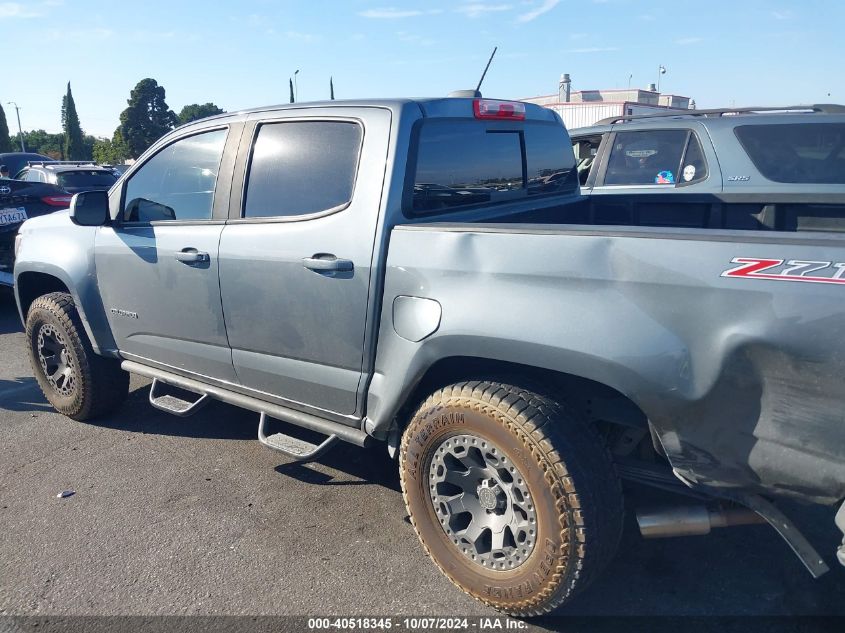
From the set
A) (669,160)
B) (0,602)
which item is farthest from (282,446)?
(669,160)

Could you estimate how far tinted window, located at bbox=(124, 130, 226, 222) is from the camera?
362 centimetres

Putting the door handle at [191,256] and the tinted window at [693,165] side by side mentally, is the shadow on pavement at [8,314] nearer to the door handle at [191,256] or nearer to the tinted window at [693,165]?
the door handle at [191,256]

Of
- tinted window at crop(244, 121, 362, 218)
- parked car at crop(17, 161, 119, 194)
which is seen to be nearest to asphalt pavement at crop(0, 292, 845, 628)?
tinted window at crop(244, 121, 362, 218)

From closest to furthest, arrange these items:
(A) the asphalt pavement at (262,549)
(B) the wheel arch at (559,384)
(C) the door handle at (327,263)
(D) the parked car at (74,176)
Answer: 1. (B) the wheel arch at (559,384)
2. (A) the asphalt pavement at (262,549)
3. (C) the door handle at (327,263)
4. (D) the parked car at (74,176)

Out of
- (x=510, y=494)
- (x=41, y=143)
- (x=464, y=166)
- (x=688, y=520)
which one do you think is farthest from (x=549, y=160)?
(x=41, y=143)

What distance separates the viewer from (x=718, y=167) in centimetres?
586

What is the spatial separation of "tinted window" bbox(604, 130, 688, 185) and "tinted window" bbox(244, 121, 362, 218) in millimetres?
3998

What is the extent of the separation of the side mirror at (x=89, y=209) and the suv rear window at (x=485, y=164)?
82.8 inches

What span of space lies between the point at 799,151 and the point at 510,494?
4.60m

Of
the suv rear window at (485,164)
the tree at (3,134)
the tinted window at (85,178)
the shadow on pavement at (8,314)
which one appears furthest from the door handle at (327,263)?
the tree at (3,134)

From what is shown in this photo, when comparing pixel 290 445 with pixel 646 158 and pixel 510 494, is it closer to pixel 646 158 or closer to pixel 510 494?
pixel 510 494

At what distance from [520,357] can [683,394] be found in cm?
56

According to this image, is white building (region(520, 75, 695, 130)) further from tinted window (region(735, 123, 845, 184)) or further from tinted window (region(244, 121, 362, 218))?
tinted window (region(244, 121, 362, 218))

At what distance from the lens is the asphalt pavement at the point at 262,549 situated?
278 centimetres
